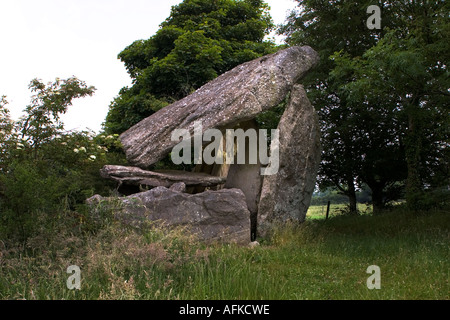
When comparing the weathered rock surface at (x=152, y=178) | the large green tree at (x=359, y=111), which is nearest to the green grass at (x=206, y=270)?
the weathered rock surface at (x=152, y=178)

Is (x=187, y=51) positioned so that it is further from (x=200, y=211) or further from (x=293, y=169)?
(x=200, y=211)

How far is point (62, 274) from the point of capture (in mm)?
6797

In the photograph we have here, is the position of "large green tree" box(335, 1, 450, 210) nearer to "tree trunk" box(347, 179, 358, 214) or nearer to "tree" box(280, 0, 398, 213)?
"tree" box(280, 0, 398, 213)

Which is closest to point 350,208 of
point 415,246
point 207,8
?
point 415,246

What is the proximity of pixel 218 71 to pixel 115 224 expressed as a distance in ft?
47.2

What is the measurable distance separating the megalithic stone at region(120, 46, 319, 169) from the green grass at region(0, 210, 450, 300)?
3454 mm

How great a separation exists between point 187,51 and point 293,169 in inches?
406

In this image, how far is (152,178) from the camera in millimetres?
11945

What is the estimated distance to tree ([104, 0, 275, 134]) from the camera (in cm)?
2047

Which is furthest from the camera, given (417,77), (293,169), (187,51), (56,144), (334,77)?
(187,51)

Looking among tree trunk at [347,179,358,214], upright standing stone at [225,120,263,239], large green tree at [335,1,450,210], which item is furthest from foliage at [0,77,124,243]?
tree trunk at [347,179,358,214]

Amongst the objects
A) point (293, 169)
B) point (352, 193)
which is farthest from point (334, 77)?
point (293, 169)

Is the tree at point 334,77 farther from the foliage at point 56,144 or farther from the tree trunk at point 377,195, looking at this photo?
the foliage at point 56,144

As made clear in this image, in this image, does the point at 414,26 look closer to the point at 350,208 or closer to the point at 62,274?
the point at 350,208
